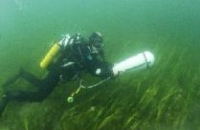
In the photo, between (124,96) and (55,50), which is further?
(124,96)

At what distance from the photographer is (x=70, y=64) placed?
7434 mm

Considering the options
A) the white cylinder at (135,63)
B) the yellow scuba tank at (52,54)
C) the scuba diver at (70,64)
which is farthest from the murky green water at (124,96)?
the yellow scuba tank at (52,54)

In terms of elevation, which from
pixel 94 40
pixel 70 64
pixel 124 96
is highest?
pixel 94 40

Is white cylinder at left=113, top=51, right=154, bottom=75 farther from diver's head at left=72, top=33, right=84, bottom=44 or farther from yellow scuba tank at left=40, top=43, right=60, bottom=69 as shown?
yellow scuba tank at left=40, top=43, right=60, bottom=69

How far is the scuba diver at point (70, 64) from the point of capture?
7438 millimetres

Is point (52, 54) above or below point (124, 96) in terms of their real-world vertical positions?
above

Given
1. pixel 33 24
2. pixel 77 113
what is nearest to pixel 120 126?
pixel 77 113

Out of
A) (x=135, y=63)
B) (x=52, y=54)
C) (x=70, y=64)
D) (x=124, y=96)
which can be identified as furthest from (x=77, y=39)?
(x=124, y=96)

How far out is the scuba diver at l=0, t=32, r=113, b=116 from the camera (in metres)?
7.44

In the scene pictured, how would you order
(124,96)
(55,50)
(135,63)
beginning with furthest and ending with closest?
(124,96), (135,63), (55,50)

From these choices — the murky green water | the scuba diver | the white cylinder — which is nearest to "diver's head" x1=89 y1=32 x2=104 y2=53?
the scuba diver

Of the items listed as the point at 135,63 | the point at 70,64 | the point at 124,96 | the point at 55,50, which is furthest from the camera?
the point at 124,96

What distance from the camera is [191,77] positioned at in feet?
30.9

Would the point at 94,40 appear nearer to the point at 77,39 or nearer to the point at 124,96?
the point at 77,39
